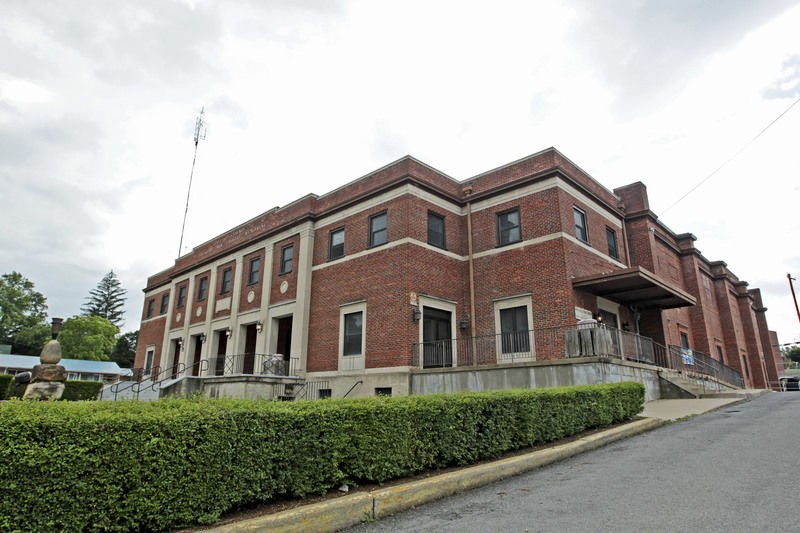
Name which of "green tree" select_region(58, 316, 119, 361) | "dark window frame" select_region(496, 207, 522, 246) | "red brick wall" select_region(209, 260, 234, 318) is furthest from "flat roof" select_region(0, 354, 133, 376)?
"dark window frame" select_region(496, 207, 522, 246)

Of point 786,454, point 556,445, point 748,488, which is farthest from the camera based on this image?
point 556,445

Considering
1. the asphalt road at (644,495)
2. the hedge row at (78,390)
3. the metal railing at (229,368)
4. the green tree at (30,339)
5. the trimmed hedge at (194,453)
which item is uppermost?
the green tree at (30,339)

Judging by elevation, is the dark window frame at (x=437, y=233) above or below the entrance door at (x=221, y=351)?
above

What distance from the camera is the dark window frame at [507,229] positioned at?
717 inches

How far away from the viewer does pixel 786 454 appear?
704cm

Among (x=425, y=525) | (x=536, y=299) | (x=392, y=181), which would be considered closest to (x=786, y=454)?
(x=425, y=525)

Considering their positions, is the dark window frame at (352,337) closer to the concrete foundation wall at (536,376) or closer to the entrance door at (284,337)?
the concrete foundation wall at (536,376)

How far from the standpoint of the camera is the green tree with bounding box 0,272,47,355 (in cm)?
6594

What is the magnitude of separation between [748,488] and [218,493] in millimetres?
5647

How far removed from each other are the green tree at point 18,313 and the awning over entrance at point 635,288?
7517 cm

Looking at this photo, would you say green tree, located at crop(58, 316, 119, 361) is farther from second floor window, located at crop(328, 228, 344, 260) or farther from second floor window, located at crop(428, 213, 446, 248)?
second floor window, located at crop(428, 213, 446, 248)

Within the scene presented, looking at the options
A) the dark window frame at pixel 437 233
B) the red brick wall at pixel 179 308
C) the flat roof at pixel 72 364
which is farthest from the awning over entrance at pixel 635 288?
the flat roof at pixel 72 364

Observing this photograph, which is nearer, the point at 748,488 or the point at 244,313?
the point at 748,488

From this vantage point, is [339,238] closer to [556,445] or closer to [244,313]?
[244,313]
